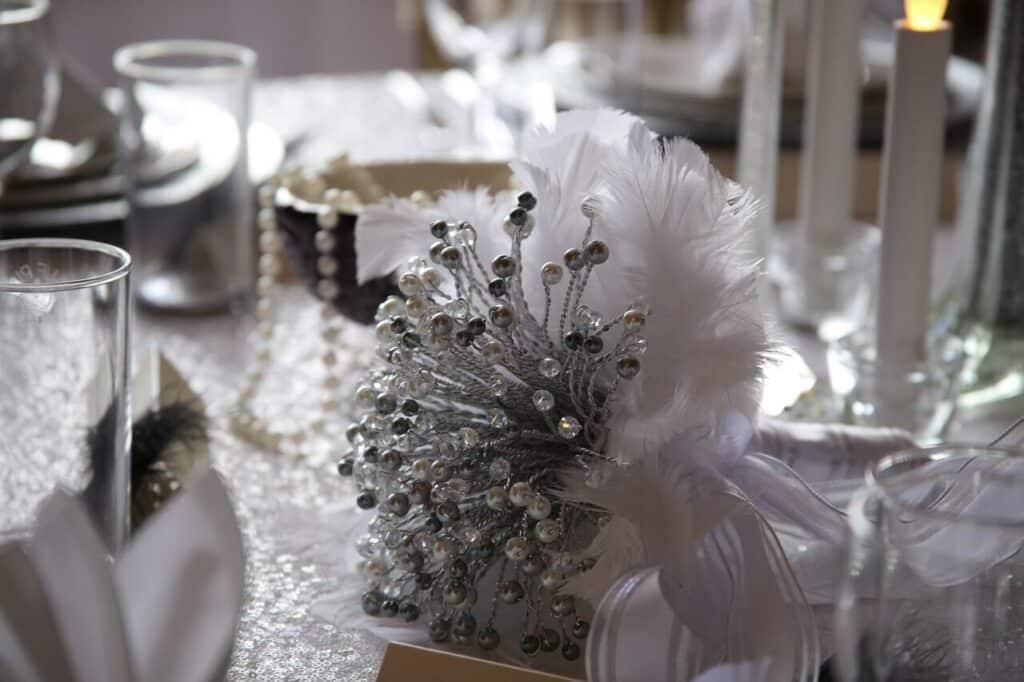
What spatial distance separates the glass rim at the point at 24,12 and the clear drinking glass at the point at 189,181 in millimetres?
60

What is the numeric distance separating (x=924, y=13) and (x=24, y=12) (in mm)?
492

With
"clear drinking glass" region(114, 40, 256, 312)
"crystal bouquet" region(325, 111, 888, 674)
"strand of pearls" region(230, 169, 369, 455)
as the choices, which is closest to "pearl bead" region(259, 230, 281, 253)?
"strand of pearls" region(230, 169, 369, 455)

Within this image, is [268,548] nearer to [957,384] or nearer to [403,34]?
[957,384]

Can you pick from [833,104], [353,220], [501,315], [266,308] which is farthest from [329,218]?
[833,104]

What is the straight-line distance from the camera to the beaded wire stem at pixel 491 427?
0.44m

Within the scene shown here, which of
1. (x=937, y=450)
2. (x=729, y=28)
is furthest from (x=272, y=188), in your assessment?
(x=729, y=28)

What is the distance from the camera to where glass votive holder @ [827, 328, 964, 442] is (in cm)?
62

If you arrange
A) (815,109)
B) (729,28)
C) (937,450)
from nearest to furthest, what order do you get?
(937,450), (815,109), (729,28)

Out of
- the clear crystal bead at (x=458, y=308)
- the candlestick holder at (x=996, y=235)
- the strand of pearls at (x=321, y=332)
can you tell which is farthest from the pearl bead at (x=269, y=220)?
the candlestick holder at (x=996, y=235)

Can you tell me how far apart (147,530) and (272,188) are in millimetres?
326

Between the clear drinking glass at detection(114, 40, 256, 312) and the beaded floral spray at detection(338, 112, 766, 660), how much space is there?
384 millimetres

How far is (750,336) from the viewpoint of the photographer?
43 centimetres

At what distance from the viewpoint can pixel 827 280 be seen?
31.6 inches

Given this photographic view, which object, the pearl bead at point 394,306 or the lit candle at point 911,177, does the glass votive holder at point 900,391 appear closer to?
the lit candle at point 911,177
